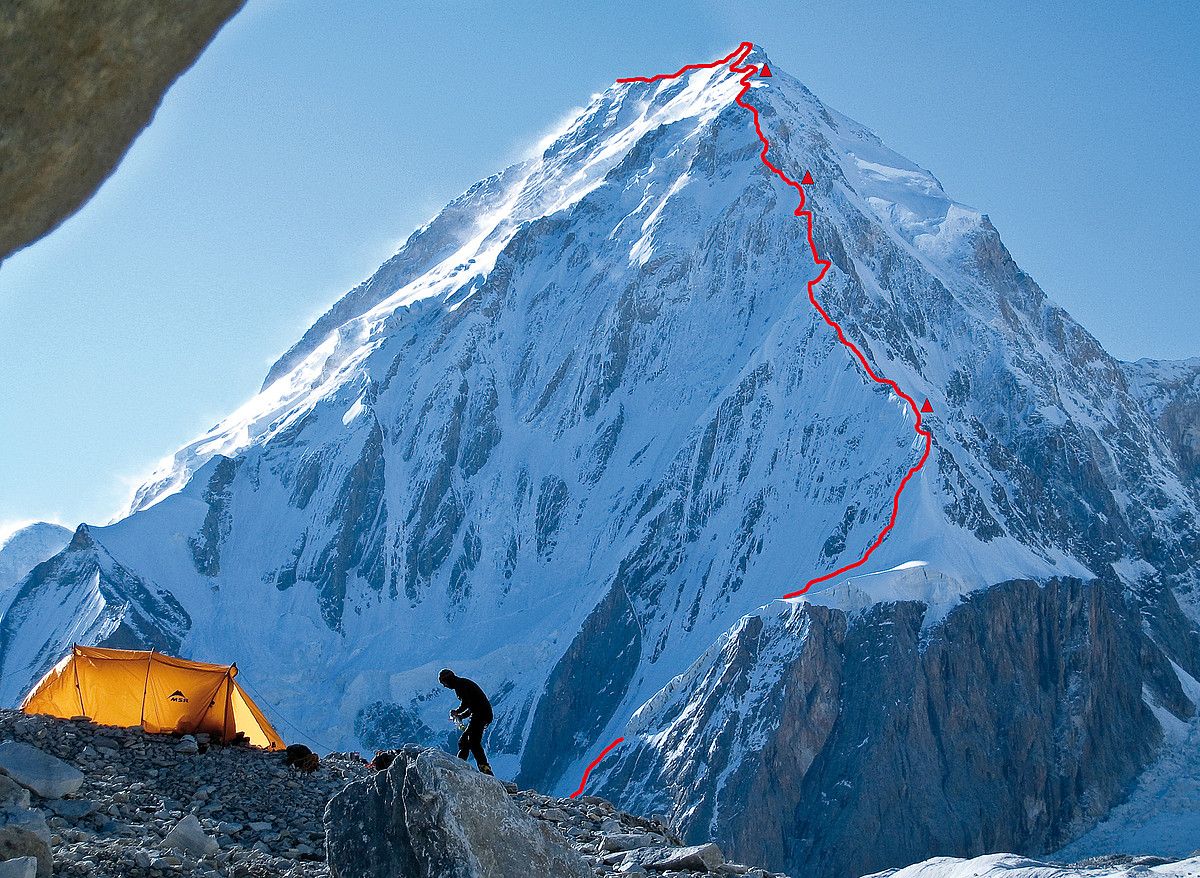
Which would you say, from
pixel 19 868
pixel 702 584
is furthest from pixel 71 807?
pixel 702 584

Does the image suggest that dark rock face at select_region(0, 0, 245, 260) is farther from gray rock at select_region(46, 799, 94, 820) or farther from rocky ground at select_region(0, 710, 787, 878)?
gray rock at select_region(46, 799, 94, 820)

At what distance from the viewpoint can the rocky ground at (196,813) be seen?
465 inches

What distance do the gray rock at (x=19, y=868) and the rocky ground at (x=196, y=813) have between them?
1.93 ft

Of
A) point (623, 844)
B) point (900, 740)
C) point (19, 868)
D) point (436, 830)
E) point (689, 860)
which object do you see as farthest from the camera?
point (900, 740)

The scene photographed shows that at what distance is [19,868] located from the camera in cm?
984

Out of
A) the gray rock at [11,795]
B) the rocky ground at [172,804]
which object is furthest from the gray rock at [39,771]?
the gray rock at [11,795]

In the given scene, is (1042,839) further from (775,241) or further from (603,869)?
(603,869)

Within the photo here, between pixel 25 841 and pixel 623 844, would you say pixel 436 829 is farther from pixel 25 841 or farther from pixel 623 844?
pixel 623 844

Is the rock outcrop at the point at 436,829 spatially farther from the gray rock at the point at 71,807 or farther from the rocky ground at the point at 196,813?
the gray rock at the point at 71,807

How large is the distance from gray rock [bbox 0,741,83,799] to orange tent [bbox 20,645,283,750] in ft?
21.1

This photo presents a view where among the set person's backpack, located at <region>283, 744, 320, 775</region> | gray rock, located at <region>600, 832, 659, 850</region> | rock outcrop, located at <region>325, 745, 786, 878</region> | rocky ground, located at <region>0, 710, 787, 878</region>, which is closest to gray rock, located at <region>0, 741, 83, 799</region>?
rocky ground, located at <region>0, 710, 787, 878</region>

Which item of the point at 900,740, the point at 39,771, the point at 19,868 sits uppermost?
the point at 900,740

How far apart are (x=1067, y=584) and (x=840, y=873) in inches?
1867

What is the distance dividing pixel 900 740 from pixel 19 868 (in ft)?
443
